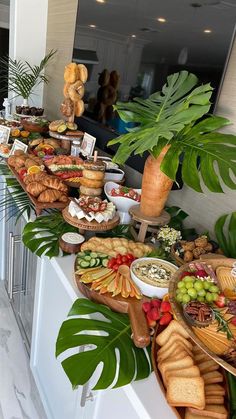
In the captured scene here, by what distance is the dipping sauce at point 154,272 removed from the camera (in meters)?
0.82

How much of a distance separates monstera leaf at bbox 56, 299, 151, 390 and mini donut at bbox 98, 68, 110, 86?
114cm

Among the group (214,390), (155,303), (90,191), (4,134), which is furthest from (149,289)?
(4,134)

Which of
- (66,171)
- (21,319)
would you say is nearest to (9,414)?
(21,319)

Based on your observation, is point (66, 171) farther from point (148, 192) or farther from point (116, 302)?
point (116, 302)

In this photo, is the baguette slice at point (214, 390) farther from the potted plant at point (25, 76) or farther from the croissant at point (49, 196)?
the potted plant at point (25, 76)

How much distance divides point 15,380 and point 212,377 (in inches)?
43.4

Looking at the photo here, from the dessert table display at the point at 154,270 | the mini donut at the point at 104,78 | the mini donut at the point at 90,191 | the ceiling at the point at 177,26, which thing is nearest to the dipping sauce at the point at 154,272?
the dessert table display at the point at 154,270

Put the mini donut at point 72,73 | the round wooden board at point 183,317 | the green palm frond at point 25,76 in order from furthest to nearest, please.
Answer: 1. the green palm frond at point 25,76
2. the mini donut at point 72,73
3. the round wooden board at point 183,317

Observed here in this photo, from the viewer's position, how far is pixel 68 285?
91 centimetres

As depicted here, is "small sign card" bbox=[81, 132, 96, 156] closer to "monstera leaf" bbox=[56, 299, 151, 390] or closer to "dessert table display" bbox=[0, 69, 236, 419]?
"dessert table display" bbox=[0, 69, 236, 419]

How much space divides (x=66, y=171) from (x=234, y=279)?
843 mm

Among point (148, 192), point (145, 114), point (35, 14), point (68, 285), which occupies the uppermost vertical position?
point (35, 14)

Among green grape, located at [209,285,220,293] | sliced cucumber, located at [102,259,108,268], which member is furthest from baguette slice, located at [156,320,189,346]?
sliced cucumber, located at [102,259,108,268]

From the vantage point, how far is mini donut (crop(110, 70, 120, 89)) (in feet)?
4.81
